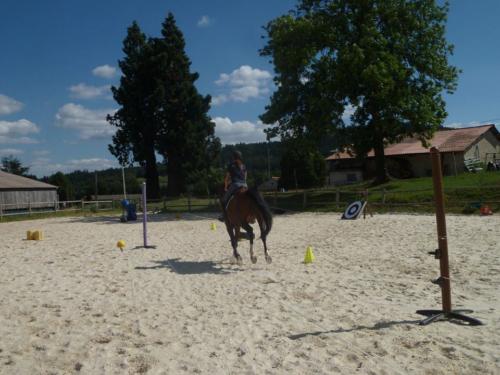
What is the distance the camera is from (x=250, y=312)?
538cm

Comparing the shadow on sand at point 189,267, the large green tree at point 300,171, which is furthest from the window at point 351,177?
the shadow on sand at point 189,267

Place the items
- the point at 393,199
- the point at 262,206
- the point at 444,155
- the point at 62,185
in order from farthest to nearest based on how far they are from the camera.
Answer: the point at 62,185 < the point at 444,155 < the point at 393,199 < the point at 262,206

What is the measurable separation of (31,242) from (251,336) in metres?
12.2

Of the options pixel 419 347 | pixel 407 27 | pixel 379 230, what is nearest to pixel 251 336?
pixel 419 347

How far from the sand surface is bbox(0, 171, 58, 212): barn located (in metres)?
28.7

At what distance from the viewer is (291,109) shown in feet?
88.1

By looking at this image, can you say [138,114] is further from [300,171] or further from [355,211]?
[355,211]

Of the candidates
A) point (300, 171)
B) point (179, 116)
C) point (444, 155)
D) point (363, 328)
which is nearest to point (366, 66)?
point (444, 155)

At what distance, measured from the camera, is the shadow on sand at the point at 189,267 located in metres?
8.20

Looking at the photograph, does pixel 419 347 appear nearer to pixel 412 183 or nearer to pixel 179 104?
pixel 412 183

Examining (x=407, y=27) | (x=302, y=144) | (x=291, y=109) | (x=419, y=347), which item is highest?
(x=407, y=27)

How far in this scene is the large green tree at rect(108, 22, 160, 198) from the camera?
4234cm

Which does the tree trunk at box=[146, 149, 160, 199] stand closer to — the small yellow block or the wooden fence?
the wooden fence

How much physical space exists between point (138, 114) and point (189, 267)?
36407 millimetres
